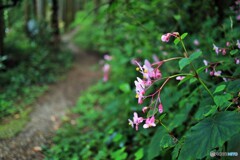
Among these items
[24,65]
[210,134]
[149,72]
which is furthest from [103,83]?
[210,134]

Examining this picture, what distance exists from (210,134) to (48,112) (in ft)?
11.6

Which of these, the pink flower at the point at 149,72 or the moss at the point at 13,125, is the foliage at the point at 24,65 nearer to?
the moss at the point at 13,125

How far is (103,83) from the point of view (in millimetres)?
6219

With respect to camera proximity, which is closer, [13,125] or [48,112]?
[13,125]

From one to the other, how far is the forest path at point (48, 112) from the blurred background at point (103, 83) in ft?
0.04

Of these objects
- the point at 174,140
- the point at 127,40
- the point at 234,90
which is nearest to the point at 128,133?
the point at 174,140

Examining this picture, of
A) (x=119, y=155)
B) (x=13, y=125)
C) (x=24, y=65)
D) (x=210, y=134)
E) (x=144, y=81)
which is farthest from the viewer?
(x=24, y=65)

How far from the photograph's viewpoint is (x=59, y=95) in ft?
18.7

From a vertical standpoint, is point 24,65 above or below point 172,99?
below

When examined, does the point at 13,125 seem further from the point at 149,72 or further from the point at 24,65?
the point at 149,72

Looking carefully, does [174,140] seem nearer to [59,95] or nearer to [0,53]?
[0,53]

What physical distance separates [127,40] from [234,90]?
3.75 m

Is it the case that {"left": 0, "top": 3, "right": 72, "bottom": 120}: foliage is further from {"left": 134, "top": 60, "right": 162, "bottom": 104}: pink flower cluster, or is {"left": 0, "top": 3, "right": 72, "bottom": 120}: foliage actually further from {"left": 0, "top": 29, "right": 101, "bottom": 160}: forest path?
{"left": 134, "top": 60, "right": 162, "bottom": 104}: pink flower cluster

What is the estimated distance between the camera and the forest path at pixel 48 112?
3.18 metres
